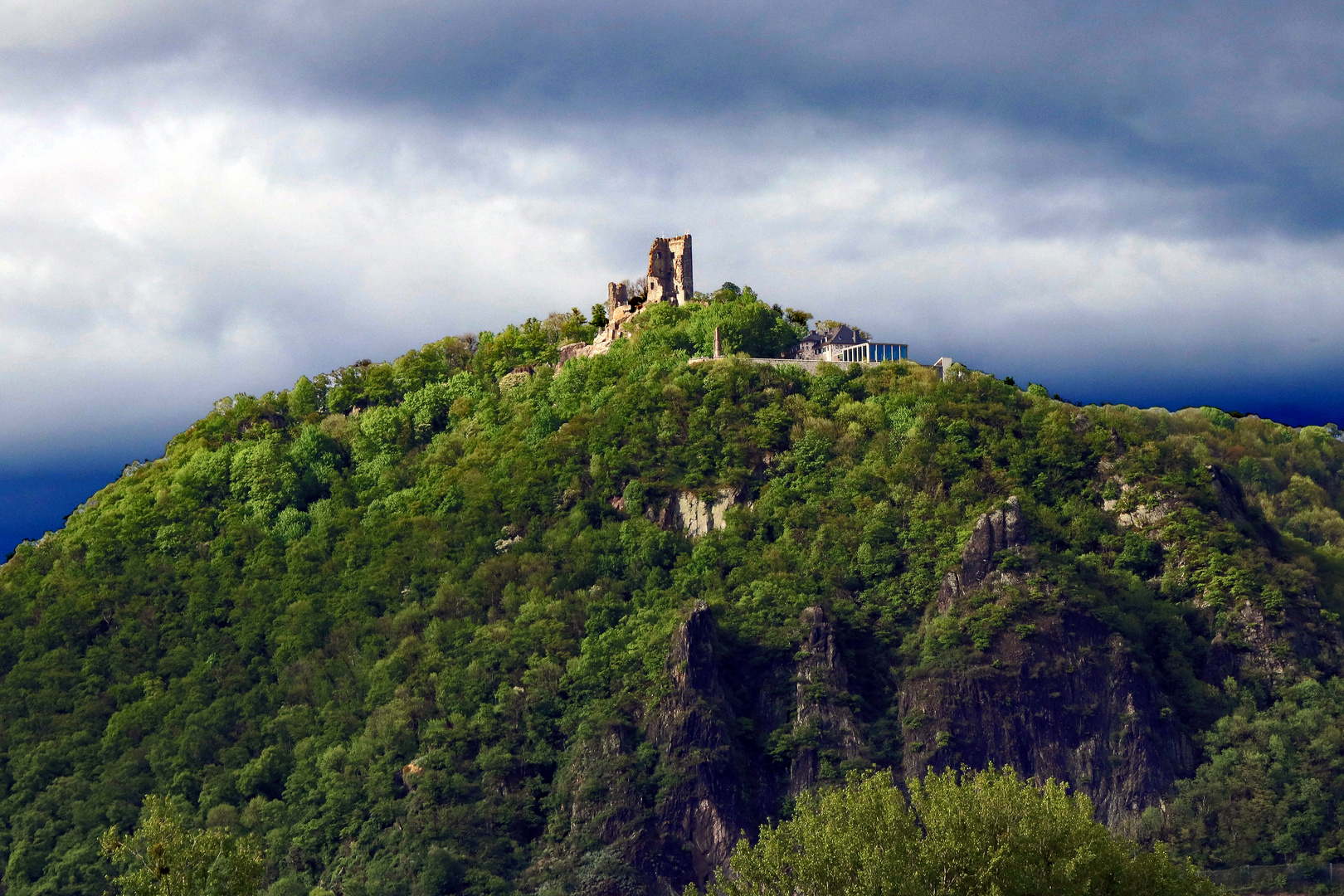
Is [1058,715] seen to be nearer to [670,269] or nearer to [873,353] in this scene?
[873,353]

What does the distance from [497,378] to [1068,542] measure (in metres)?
49.4

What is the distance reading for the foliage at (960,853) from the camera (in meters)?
91.8

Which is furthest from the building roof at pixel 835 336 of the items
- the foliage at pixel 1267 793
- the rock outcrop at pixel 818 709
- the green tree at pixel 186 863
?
the green tree at pixel 186 863

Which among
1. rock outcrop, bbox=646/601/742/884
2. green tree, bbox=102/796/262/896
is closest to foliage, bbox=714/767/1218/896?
green tree, bbox=102/796/262/896

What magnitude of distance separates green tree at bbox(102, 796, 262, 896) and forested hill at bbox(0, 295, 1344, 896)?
147 ft

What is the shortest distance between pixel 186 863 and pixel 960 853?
2973 cm

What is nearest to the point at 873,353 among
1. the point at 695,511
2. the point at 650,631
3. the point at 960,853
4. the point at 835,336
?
the point at 835,336

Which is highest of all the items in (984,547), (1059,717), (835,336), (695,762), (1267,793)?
(835,336)

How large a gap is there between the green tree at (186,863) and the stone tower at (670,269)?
104438mm

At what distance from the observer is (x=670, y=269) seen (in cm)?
19475

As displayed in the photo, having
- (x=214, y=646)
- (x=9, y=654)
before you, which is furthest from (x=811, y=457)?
(x=9, y=654)

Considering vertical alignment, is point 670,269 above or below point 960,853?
above

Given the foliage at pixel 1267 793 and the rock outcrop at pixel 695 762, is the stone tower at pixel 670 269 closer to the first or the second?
the rock outcrop at pixel 695 762

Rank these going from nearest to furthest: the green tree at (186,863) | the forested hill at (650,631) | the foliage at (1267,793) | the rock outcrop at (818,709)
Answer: the green tree at (186,863)
the foliage at (1267,793)
the forested hill at (650,631)
the rock outcrop at (818,709)
